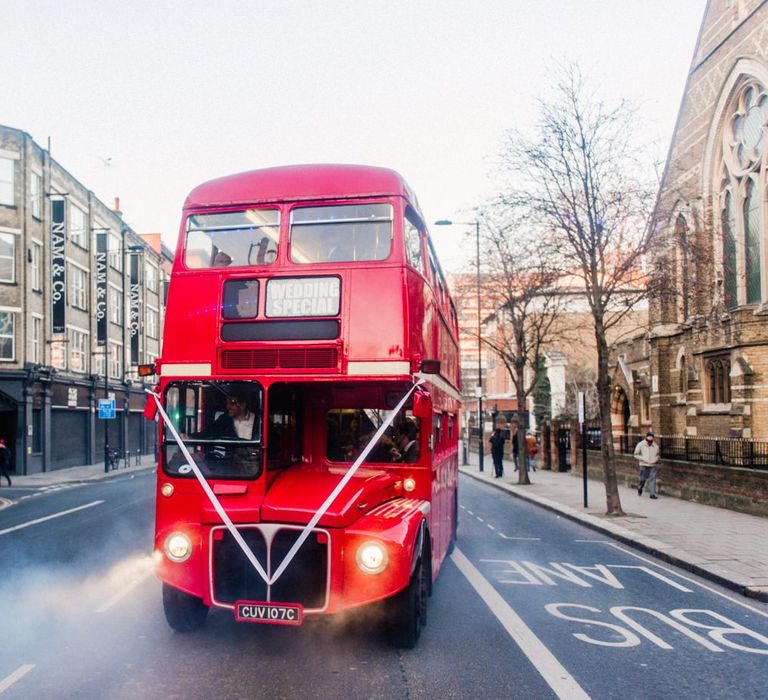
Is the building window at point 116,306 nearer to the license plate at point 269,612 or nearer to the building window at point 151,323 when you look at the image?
the building window at point 151,323

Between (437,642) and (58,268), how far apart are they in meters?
33.7

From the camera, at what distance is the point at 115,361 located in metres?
46.3

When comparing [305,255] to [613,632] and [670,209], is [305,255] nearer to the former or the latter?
[613,632]

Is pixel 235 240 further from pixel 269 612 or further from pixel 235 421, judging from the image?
pixel 269 612

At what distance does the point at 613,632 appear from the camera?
7352mm

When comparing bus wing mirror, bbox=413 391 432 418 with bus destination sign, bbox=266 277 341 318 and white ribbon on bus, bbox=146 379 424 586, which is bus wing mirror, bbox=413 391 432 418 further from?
bus destination sign, bbox=266 277 341 318

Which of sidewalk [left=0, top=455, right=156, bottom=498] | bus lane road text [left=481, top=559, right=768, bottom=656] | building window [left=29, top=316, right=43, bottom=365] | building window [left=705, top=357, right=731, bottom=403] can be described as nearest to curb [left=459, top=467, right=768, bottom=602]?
bus lane road text [left=481, top=559, right=768, bottom=656]

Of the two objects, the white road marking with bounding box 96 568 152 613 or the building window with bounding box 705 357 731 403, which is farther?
the building window with bounding box 705 357 731 403

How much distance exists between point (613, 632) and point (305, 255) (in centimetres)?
462

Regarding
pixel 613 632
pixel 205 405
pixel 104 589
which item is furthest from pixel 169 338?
pixel 613 632

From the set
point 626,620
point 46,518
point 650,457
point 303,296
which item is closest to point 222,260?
point 303,296

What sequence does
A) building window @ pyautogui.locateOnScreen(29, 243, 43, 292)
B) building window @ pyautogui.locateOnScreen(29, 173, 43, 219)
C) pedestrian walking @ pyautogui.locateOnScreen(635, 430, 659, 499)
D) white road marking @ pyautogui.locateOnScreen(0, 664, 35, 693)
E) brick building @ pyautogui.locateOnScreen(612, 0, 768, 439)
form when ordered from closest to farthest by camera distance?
white road marking @ pyautogui.locateOnScreen(0, 664, 35, 693) → pedestrian walking @ pyautogui.locateOnScreen(635, 430, 659, 499) → brick building @ pyautogui.locateOnScreen(612, 0, 768, 439) → building window @ pyautogui.locateOnScreen(29, 243, 43, 292) → building window @ pyautogui.locateOnScreen(29, 173, 43, 219)

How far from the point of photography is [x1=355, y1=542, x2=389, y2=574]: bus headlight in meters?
6.06

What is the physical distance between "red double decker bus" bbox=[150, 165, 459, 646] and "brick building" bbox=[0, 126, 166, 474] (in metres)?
29.4
